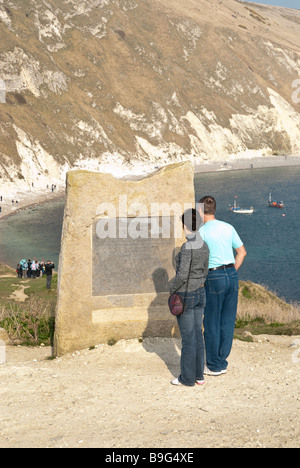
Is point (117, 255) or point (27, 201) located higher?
point (27, 201)

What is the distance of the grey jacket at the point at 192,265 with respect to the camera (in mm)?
7965

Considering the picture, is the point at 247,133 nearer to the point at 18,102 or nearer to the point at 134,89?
the point at 134,89

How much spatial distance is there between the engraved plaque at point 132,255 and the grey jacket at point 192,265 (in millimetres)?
2930

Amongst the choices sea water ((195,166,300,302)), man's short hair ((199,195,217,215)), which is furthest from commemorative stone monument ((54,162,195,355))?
sea water ((195,166,300,302))

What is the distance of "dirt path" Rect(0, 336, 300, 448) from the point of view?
6.32m

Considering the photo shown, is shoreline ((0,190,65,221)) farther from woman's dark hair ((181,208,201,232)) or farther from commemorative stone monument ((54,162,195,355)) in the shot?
woman's dark hair ((181,208,201,232))

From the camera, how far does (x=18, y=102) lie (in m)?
94.2

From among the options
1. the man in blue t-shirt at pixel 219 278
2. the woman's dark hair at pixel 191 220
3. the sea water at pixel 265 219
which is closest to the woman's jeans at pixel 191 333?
the man in blue t-shirt at pixel 219 278

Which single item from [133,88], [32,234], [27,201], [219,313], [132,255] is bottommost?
[219,313]

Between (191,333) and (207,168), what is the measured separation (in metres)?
112

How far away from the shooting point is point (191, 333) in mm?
8086

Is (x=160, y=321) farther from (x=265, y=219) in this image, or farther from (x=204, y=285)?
(x=265, y=219)

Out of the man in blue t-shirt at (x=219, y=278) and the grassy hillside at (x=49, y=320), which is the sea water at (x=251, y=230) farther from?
the man in blue t-shirt at (x=219, y=278)

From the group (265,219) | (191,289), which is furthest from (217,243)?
(265,219)
